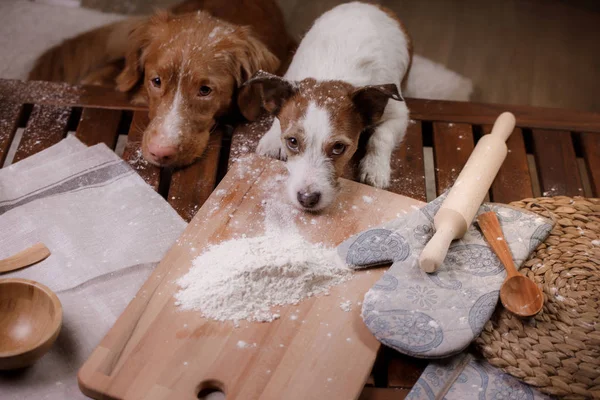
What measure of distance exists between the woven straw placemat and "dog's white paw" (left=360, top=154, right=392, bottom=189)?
0.52m

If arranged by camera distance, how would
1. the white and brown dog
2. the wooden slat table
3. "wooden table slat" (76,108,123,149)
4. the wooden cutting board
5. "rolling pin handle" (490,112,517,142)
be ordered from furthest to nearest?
"wooden table slat" (76,108,123,149)
the wooden slat table
"rolling pin handle" (490,112,517,142)
the white and brown dog
the wooden cutting board

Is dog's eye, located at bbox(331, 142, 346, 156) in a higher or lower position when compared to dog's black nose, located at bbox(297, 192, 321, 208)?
higher

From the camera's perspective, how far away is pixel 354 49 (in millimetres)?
2215

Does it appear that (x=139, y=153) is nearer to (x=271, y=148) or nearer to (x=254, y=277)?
(x=271, y=148)

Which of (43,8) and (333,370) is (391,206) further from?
(43,8)

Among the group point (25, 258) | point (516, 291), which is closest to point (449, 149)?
point (516, 291)

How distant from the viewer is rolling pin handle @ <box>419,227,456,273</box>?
1.61 meters

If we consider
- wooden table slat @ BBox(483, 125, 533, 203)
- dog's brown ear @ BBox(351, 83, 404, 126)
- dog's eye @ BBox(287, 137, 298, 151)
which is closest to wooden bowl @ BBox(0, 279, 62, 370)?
dog's eye @ BBox(287, 137, 298, 151)

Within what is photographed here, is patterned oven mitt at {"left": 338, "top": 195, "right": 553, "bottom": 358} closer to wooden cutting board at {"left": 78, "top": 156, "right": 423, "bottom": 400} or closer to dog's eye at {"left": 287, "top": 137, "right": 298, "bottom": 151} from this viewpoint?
wooden cutting board at {"left": 78, "top": 156, "right": 423, "bottom": 400}

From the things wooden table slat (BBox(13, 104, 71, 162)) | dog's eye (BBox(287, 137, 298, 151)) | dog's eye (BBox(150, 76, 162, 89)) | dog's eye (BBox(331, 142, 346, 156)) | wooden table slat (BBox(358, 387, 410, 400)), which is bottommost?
wooden table slat (BBox(358, 387, 410, 400))

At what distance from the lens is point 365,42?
7.39ft

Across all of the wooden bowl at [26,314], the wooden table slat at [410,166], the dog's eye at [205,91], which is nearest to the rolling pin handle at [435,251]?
the wooden table slat at [410,166]

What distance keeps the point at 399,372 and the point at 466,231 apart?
0.42 metres

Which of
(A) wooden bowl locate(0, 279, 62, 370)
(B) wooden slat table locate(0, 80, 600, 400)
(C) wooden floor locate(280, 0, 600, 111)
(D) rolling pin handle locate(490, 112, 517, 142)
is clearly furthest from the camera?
(C) wooden floor locate(280, 0, 600, 111)
